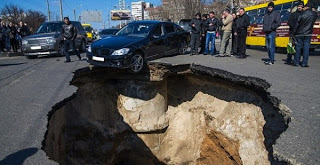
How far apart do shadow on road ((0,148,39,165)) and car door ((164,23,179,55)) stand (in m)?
5.85

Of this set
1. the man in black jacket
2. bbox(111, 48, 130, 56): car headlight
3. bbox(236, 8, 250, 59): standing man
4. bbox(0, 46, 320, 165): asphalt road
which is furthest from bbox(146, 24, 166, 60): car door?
bbox(236, 8, 250, 59): standing man

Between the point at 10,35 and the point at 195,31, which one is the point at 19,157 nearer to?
the point at 195,31

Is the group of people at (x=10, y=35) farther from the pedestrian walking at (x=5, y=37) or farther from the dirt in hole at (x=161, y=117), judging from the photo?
the dirt in hole at (x=161, y=117)

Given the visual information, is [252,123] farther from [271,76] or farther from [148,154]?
[148,154]

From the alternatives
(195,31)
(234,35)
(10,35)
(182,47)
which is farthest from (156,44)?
(10,35)

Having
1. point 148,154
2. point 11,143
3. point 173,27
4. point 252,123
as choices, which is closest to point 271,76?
point 252,123

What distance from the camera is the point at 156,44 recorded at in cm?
719

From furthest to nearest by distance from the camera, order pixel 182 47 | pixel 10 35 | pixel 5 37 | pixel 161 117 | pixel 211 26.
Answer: pixel 10 35, pixel 5 37, pixel 182 47, pixel 211 26, pixel 161 117

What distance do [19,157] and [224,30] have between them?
25.0 feet

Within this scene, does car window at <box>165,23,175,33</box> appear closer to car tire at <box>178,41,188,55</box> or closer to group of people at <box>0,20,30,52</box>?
car tire at <box>178,41,188,55</box>

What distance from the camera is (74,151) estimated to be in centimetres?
627

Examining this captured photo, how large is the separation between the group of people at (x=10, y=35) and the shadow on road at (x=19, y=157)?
39.3 feet

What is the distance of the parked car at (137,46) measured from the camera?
5793 millimetres

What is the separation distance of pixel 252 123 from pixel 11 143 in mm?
4415
